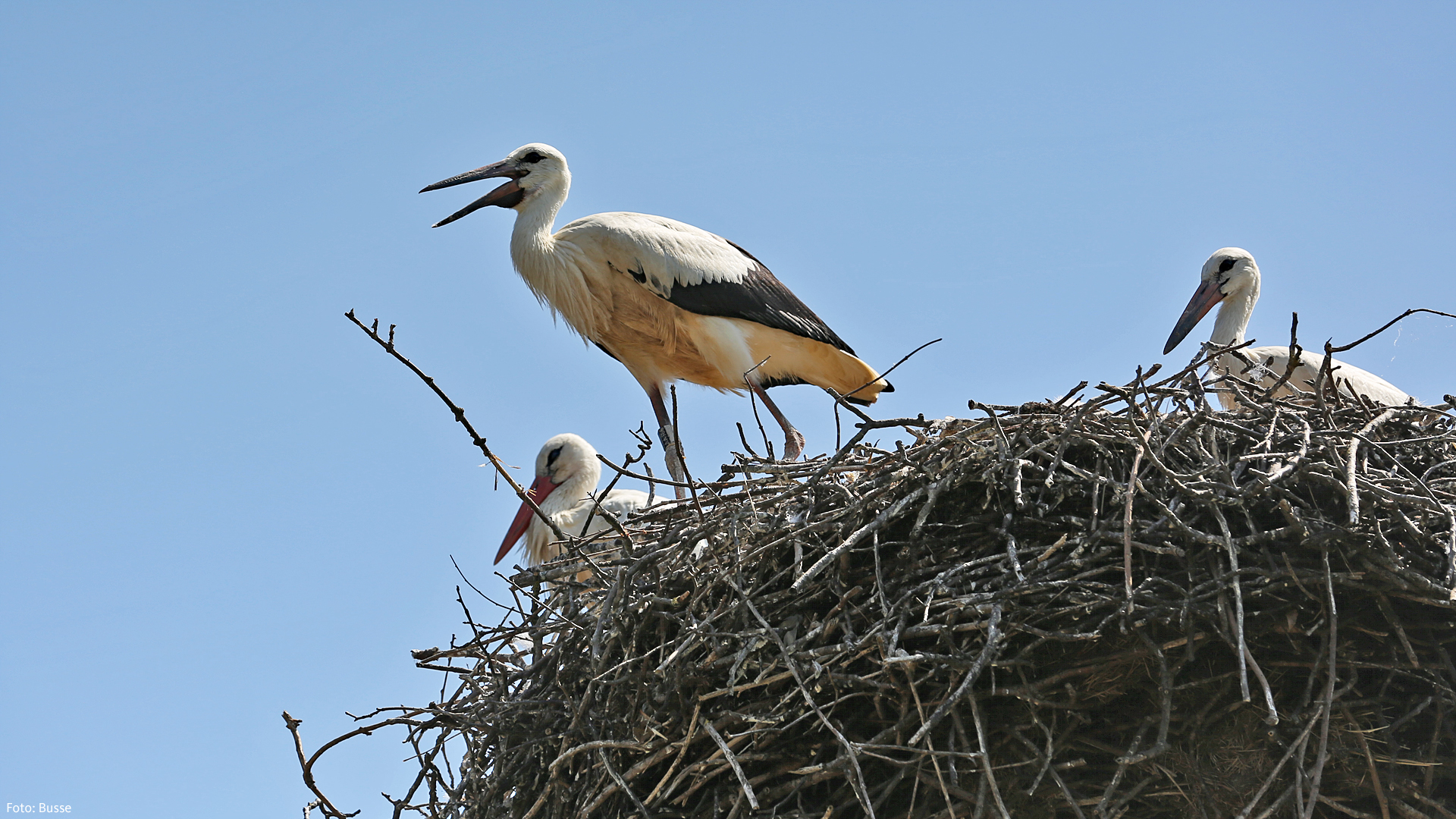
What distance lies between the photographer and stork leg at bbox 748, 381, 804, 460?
199 inches

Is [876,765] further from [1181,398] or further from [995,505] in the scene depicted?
[1181,398]

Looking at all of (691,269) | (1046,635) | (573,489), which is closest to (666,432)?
(691,269)

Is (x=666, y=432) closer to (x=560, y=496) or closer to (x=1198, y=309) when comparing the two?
(x=560, y=496)

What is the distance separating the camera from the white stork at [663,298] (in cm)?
488

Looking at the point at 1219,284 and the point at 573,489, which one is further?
the point at 573,489

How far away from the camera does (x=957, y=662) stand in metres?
2.31

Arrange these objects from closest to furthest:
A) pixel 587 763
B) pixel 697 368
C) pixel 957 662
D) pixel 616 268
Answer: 1. pixel 957 662
2. pixel 587 763
3. pixel 616 268
4. pixel 697 368

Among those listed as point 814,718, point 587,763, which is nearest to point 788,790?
point 814,718

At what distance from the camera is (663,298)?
192 inches

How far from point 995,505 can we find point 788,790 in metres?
0.69

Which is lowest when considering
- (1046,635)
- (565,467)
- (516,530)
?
(1046,635)

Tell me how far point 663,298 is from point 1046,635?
9.12ft

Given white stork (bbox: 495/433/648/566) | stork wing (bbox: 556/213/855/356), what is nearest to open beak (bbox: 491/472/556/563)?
white stork (bbox: 495/433/648/566)

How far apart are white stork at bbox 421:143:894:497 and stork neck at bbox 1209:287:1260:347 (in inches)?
51.4
